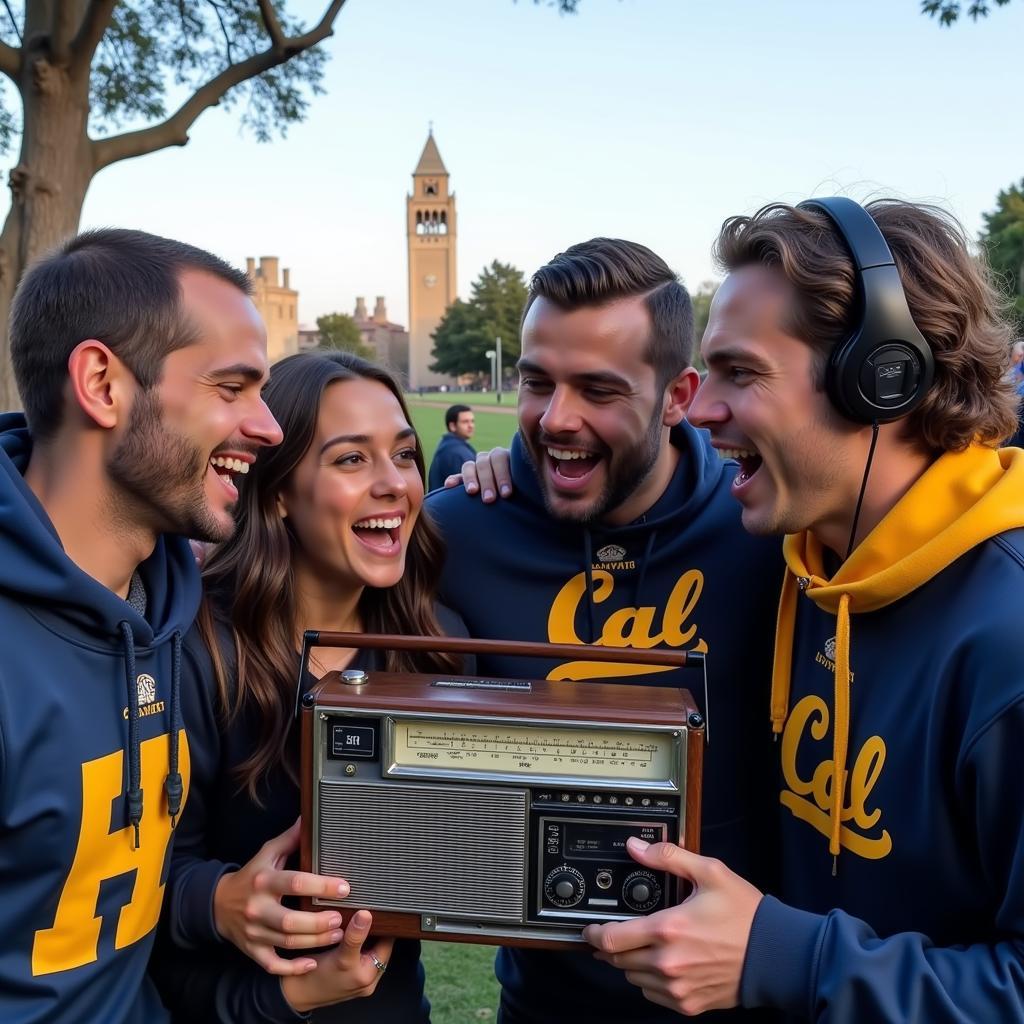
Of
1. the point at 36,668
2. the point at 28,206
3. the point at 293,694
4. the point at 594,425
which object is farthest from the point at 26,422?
the point at 28,206

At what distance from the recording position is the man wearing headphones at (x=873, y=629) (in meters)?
1.36

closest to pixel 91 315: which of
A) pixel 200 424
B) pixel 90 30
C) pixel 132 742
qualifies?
pixel 200 424

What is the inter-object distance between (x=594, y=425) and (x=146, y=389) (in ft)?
3.36

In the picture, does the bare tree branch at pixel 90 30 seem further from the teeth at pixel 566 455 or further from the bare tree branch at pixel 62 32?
the teeth at pixel 566 455

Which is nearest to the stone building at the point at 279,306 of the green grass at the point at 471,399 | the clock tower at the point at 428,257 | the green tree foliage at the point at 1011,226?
the clock tower at the point at 428,257

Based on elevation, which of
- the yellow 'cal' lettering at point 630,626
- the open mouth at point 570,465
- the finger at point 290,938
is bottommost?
the finger at point 290,938

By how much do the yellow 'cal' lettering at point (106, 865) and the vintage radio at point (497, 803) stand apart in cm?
34

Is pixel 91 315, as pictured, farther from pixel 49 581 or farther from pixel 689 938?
pixel 689 938

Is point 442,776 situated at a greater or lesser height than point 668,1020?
greater

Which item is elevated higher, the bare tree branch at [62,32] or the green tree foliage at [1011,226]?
the green tree foliage at [1011,226]

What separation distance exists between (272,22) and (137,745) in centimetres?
806

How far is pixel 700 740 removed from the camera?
54.9 inches

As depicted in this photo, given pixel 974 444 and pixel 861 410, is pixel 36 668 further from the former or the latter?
pixel 974 444

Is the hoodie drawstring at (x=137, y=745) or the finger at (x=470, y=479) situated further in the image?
the finger at (x=470, y=479)
